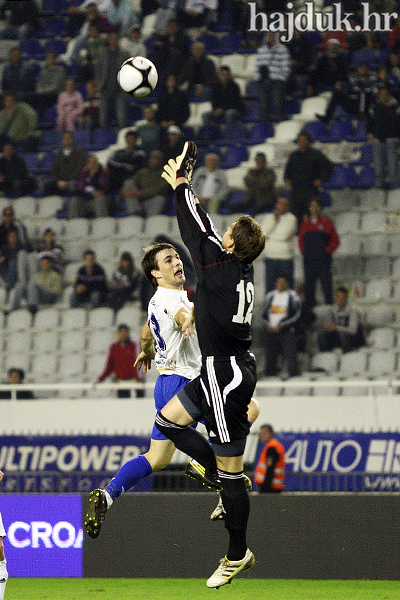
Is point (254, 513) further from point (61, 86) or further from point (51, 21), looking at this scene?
point (51, 21)

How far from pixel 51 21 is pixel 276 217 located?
5.36 metres

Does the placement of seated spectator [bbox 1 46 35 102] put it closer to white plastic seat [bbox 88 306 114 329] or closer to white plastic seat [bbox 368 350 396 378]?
white plastic seat [bbox 88 306 114 329]

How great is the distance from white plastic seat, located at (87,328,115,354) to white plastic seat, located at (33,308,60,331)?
0.58 meters

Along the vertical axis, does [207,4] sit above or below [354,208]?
above

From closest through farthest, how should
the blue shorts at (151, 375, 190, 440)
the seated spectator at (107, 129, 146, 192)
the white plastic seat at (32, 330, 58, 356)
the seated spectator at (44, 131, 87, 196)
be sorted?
the blue shorts at (151, 375, 190, 440) → the white plastic seat at (32, 330, 58, 356) → the seated spectator at (107, 129, 146, 192) → the seated spectator at (44, 131, 87, 196)

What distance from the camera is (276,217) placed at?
1226cm

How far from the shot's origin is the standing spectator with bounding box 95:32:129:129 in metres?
13.9

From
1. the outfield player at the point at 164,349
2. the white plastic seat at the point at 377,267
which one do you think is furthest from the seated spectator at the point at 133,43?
the outfield player at the point at 164,349

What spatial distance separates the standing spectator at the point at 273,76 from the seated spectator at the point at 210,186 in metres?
1.35

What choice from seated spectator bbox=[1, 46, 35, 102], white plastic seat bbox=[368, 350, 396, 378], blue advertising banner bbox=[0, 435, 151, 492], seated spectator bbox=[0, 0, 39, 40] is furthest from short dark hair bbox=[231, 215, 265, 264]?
seated spectator bbox=[0, 0, 39, 40]

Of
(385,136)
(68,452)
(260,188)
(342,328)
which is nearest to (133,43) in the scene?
(260,188)

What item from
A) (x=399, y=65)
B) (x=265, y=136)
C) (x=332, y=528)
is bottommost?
(x=332, y=528)

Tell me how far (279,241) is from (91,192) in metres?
2.90

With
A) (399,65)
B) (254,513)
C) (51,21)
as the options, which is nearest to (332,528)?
(254,513)
